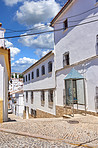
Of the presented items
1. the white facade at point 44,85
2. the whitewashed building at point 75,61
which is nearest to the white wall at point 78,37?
the whitewashed building at point 75,61

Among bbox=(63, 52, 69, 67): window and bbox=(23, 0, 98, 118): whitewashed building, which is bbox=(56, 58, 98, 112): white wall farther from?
bbox=(63, 52, 69, 67): window

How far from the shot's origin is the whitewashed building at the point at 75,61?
8453 mm

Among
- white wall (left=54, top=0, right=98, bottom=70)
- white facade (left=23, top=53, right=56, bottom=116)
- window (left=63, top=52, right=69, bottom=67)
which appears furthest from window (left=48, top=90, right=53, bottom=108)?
window (left=63, top=52, right=69, bottom=67)

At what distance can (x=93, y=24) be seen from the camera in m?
8.52

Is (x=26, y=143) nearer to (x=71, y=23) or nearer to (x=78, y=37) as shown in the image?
(x=78, y=37)

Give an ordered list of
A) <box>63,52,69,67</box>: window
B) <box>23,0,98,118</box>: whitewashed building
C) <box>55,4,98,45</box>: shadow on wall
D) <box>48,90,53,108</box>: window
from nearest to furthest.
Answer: <box>23,0,98,118</box>: whitewashed building, <box>55,4,98,45</box>: shadow on wall, <box>63,52,69,67</box>: window, <box>48,90,53,108</box>: window

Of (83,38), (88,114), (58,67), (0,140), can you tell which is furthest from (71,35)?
(0,140)

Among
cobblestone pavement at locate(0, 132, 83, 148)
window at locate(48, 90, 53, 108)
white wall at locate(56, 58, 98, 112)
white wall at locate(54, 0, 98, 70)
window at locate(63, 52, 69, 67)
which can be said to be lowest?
cobblestone pavement at locate(0, 132, 83, 148)

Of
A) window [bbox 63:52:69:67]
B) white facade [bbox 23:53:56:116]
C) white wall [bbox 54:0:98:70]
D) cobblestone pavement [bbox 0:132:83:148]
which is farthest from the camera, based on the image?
white facade [bbox 23:53:56:116]

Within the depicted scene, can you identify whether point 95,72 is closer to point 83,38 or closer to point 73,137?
point 83,38

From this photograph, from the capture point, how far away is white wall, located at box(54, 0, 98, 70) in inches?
339

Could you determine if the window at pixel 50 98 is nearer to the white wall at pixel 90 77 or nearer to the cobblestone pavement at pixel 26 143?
the white wall at pixel 90 77

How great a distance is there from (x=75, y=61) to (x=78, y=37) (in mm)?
1678

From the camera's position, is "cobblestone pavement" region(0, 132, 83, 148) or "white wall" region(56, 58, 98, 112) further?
"white wall" region(56, 58, 98, 112)
